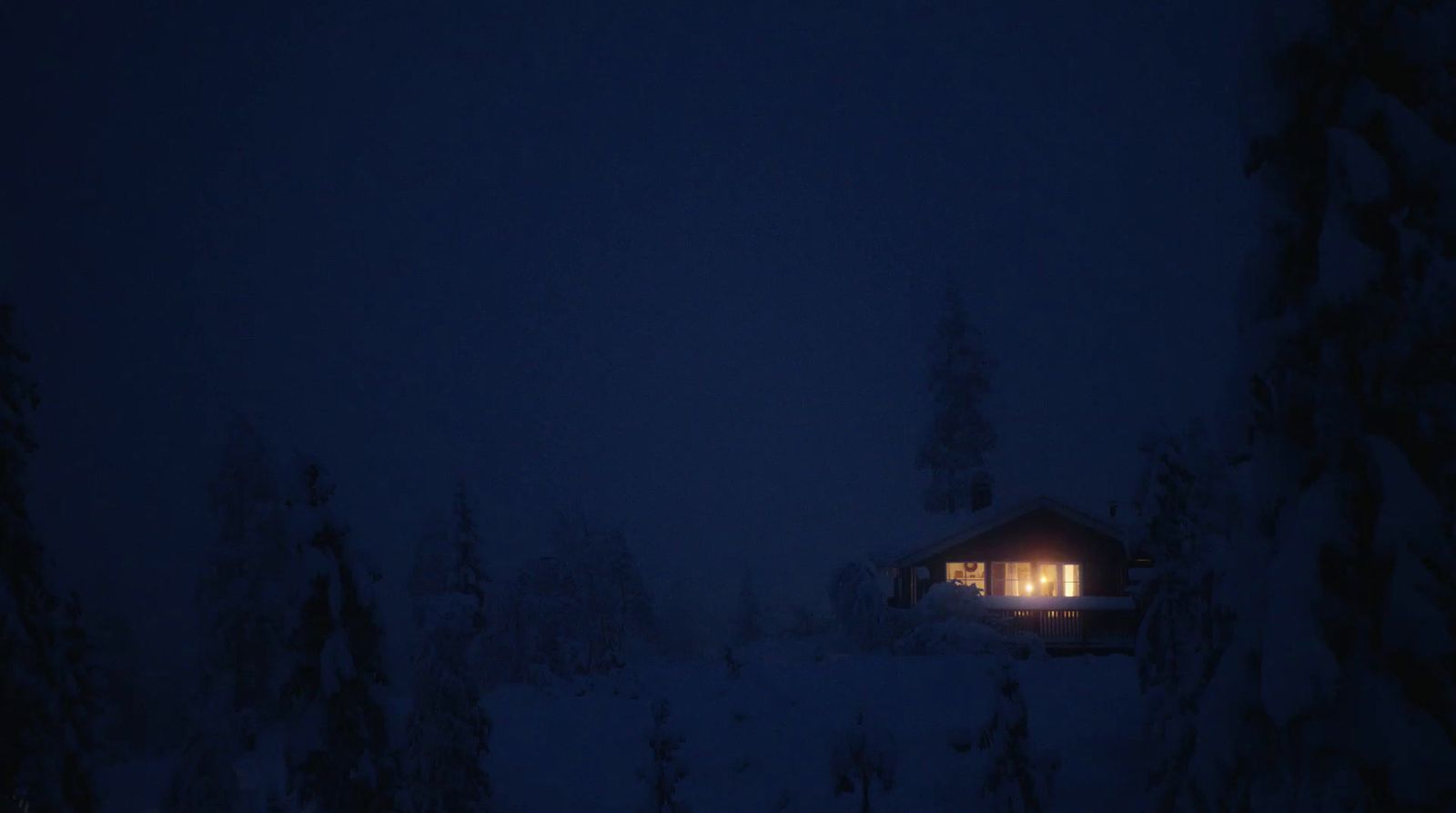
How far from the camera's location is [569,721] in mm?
27312

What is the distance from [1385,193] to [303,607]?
1346 cm

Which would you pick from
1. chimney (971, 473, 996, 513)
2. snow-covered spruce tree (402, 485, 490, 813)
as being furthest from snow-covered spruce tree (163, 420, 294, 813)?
chimney (971, 473, 996, 513)

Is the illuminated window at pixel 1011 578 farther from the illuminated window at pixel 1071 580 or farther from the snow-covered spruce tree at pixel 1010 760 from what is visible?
the snow-covered spruce tree at pixel 1010 760

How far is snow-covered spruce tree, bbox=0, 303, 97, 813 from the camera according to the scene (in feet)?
42.6

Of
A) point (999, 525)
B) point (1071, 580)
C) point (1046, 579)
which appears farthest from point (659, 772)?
point (1046, 579)

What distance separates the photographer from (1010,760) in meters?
16.3

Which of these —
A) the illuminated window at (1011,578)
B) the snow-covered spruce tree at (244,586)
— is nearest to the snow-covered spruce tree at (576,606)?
the snow-covered spruce tree at (244,586)

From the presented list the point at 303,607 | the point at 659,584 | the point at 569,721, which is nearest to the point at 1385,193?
the point at 303,607

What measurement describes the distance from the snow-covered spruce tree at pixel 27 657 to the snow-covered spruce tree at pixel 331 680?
313cm

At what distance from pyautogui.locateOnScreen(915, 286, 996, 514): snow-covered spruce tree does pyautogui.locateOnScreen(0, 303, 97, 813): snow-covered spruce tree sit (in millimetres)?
42657

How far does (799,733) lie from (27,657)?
16026 millimetres

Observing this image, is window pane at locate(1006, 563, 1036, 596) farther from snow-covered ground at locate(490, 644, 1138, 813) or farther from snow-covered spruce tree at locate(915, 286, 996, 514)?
snow-covered spruce tree at locate(915, 286, 996, 514)

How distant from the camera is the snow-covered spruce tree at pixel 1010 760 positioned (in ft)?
52.9

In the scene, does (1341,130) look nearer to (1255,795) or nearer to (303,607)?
(1255,795)
